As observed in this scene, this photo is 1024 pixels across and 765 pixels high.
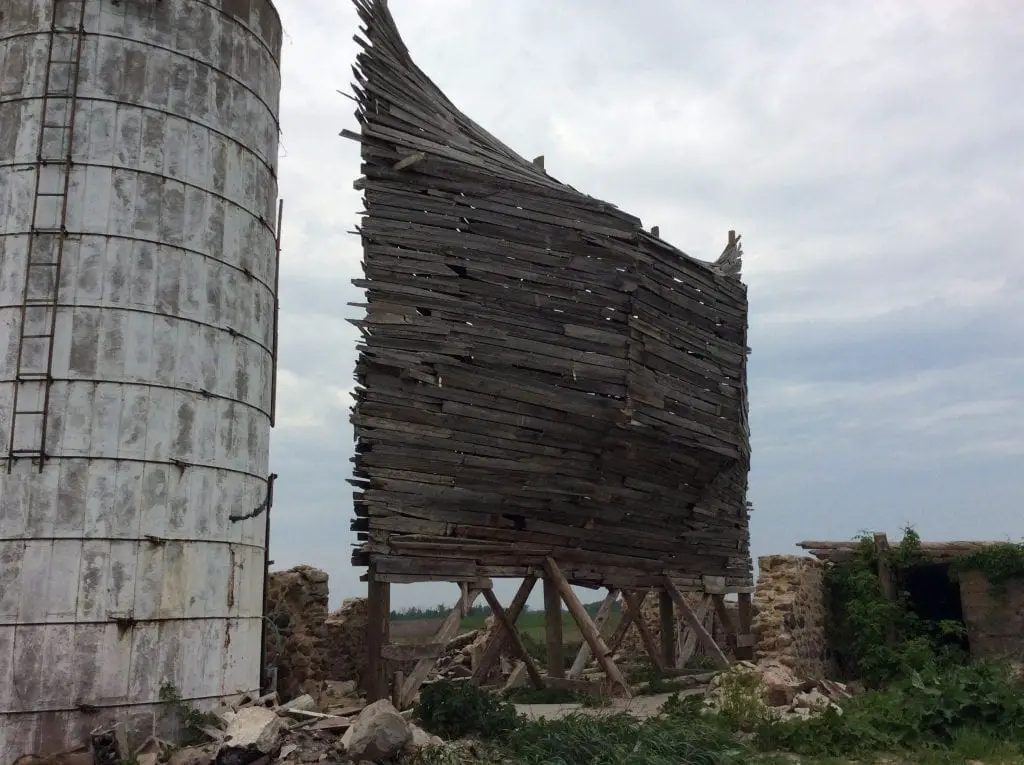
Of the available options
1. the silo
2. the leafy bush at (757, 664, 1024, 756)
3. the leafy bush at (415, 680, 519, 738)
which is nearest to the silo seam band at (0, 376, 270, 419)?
the silo

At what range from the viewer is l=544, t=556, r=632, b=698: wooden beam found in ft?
42.9

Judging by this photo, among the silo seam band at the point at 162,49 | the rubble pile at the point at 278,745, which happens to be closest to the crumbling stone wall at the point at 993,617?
the rubble pile at the point at 278,745

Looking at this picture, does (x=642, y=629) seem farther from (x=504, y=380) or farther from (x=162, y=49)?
(x=162, y=49)

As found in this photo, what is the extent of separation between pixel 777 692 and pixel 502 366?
557cm

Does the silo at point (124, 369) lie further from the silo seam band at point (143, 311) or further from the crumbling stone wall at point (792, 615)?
the crumbling stone wall at point (792, 615)

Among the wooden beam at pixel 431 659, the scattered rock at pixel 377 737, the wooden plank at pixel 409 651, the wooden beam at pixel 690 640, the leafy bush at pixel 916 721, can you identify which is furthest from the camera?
the wooden beam at pixel 690 640

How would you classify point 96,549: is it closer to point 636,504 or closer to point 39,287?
point 39,287

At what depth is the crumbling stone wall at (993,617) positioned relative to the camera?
14.7 m

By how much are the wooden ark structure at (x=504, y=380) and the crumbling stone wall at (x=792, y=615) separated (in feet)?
5.28

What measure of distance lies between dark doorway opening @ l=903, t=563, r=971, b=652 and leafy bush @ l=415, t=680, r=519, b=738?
31.2 feet

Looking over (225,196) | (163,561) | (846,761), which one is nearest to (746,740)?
(846,761)

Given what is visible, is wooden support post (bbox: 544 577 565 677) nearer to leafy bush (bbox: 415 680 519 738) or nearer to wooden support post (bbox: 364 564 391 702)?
wooden support post (bbox: 364 564 391 702)

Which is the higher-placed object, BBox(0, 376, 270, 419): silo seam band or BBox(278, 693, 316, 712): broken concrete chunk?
BBox(0, 376, 270, 419): silo seam band

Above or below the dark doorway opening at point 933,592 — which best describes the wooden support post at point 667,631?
below
